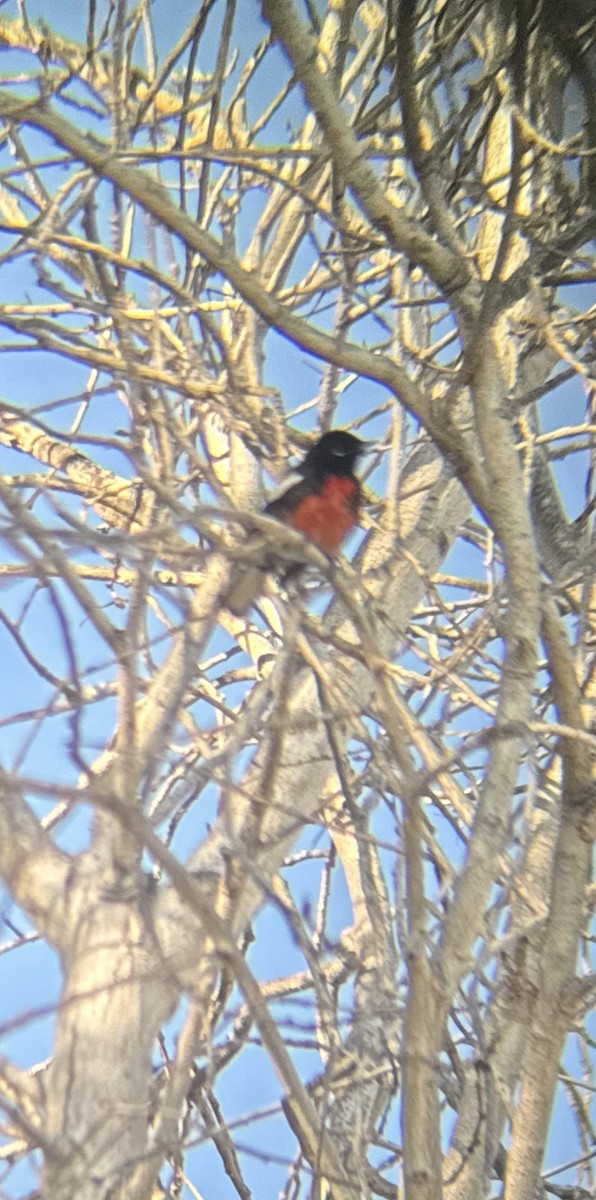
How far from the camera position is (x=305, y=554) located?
1439 millimetres

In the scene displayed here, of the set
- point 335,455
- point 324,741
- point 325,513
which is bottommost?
point 324,741

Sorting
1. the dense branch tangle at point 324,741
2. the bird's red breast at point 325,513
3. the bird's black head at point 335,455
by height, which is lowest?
the dense branch tangle at point 324,741

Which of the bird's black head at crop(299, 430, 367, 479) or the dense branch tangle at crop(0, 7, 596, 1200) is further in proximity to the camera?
the bird's black head at crop(299, 430, 367, 479)

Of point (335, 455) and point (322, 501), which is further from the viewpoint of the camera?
point (335, 455)

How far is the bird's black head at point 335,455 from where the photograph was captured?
2910 mm

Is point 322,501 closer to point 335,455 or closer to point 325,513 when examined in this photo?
point 325,513

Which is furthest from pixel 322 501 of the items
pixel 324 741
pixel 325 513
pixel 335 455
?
pixel 324 741

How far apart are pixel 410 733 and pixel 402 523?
112cm

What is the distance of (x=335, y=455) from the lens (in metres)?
3.00

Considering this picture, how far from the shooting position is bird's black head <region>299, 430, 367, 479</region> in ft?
9.55

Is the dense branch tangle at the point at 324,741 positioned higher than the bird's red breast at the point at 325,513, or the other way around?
the bird's red breast at the point at 325,513

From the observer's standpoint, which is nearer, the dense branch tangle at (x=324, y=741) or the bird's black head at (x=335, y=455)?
the dense branch tangle at (x=324, y=741)

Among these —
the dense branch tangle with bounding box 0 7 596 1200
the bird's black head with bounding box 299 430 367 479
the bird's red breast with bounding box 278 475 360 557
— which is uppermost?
the bird's black head with bounding box 299 430 367 479

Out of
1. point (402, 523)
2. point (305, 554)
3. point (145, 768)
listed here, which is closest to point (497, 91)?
point (402, 523)
